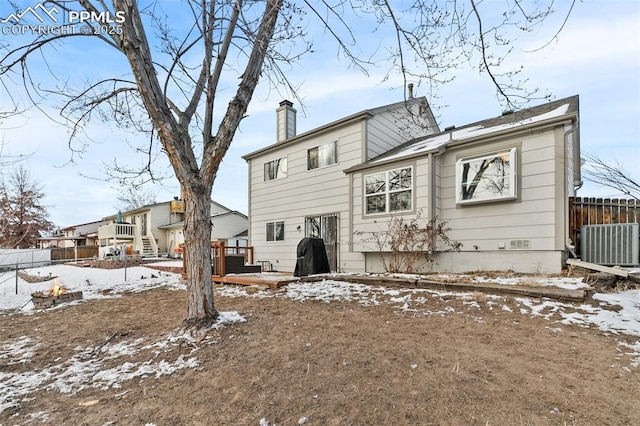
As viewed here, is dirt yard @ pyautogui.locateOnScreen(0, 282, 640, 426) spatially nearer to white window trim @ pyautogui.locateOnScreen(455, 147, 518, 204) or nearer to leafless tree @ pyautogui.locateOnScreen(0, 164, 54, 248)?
leafless tree @ pyautogui.locateOnScreen(0, 164, 54, 248)

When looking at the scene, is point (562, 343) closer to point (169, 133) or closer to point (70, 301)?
point (169, 133)

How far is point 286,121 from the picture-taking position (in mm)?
12141

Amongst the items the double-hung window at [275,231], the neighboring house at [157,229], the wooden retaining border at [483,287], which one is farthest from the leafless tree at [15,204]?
the neighboring house at [157,229]

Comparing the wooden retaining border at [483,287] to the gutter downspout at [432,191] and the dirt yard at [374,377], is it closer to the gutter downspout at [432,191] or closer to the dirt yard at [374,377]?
the dirt yard at [374,377]

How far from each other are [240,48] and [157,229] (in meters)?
24.0

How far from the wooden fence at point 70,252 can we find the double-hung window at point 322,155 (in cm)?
1859

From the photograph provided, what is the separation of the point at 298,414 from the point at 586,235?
7.33 m

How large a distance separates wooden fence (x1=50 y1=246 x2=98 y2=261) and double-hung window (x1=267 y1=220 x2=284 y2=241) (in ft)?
53.4

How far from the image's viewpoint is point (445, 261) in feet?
25.6

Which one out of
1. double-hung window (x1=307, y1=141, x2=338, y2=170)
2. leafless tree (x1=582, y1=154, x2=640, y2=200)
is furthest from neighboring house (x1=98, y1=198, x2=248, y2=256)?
leafless tree (x1=582, y1=154, x2=640, y2=200)

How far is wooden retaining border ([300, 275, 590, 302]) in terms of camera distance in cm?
411

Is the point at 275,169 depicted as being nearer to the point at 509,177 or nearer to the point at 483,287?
the point at 509,177

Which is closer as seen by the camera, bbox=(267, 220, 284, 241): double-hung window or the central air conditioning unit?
the central air conditioning unit

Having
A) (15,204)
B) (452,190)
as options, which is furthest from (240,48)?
(15,204)
